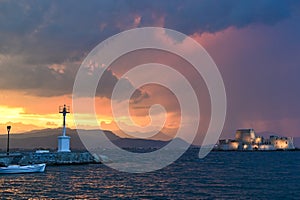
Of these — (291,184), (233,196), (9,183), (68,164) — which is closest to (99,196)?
(233,196)

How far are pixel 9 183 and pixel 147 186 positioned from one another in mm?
17951

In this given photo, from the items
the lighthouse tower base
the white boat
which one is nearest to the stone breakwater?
the lighthouse tower base

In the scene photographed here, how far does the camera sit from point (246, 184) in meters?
48.6

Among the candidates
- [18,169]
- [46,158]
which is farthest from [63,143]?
[18,169]

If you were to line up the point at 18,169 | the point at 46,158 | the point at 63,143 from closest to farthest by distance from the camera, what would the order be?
the point at 18,169
the point at 46,158
the point at 63,143

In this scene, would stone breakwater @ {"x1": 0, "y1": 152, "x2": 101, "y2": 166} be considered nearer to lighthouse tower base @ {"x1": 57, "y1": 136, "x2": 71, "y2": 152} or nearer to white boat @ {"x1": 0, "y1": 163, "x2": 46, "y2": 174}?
lighthouse tower base @ {"x1": 57, "y1": 136, "x2": 71, "y2": 152}

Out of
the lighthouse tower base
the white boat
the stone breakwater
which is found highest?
the lighthouse tower base

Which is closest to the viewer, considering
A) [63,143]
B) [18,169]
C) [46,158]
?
[18,169]

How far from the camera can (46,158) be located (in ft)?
255

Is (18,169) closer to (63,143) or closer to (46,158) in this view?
(46,158)

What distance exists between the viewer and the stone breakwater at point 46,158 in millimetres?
73944

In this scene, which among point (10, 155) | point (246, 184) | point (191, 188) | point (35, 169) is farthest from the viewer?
point (10, 155)

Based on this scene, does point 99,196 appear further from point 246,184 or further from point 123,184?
point 246,184

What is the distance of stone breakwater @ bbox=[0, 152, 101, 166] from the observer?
73.9 meters
